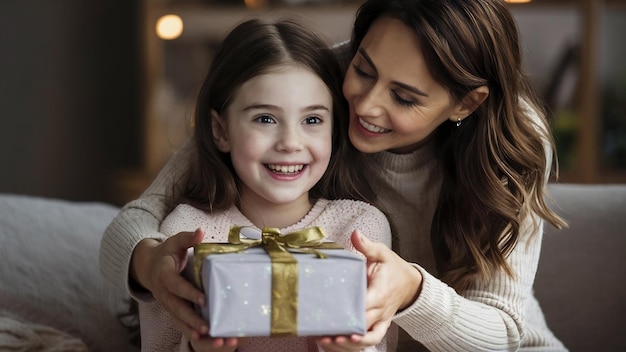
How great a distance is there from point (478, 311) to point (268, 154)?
47 centimetres

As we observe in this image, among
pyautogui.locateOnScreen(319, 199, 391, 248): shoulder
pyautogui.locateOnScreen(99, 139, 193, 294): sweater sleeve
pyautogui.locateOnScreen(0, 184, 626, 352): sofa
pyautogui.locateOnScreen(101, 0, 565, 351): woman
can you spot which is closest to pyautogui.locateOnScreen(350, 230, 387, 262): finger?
pyautogui.locateOnScreen(101, 0, 565, 351): woman

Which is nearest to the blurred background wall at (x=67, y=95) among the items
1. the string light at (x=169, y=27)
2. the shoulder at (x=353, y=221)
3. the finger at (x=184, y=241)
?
the string light at (x=169, y=27)

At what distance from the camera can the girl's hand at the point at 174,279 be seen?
128 centimetres

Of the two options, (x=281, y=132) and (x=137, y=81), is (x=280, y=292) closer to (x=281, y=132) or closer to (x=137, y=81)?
(x=281, y=132)

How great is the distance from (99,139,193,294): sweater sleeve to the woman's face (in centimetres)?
40

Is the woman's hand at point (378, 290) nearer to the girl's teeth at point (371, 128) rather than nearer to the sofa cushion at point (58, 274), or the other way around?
the girl's teeth at point (371, 128)

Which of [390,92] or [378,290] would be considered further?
[390,92]

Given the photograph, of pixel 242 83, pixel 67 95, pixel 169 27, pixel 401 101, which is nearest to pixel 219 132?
pixel 242 83

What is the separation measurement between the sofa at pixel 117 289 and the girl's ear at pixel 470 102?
438 mm

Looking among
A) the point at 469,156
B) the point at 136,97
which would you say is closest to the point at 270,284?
the point at 469,156

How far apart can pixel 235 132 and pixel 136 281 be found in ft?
1.03

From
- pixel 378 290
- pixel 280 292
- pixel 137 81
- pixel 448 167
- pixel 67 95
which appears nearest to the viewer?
pixel 280 292

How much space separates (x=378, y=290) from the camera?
1.34 meters

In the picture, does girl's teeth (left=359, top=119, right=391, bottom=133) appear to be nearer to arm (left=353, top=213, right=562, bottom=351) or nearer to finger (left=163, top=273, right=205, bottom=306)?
arm (left=353, top=213, right=562, bottom=351)
